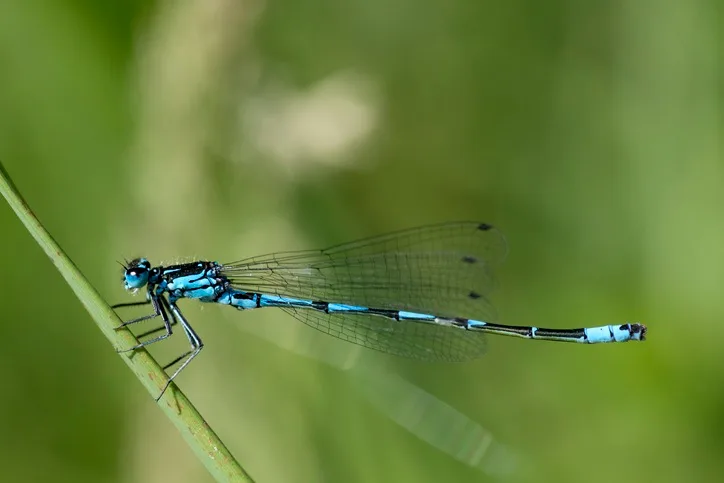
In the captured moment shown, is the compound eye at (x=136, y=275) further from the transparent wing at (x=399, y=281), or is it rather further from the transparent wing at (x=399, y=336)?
the transparent wing at (x=399, y=336)

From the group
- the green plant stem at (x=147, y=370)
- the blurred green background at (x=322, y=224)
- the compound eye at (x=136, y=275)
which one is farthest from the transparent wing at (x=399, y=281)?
the green plant stem at (x=147, y=370)

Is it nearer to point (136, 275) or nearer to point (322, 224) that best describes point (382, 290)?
point (322, 224)

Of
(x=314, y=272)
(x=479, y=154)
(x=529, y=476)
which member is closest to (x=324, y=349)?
(x=314, y=272)

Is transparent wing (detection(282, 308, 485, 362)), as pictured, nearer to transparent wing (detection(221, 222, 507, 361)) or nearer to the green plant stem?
transparent wing (detection(221, 222, 507, 361))

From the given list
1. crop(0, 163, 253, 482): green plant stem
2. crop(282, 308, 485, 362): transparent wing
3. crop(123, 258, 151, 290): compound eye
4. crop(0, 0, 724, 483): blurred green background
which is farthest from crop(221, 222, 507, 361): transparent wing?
crop(0, 163, 253, 482): green plant stem

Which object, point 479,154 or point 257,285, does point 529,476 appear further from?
point 479,154
